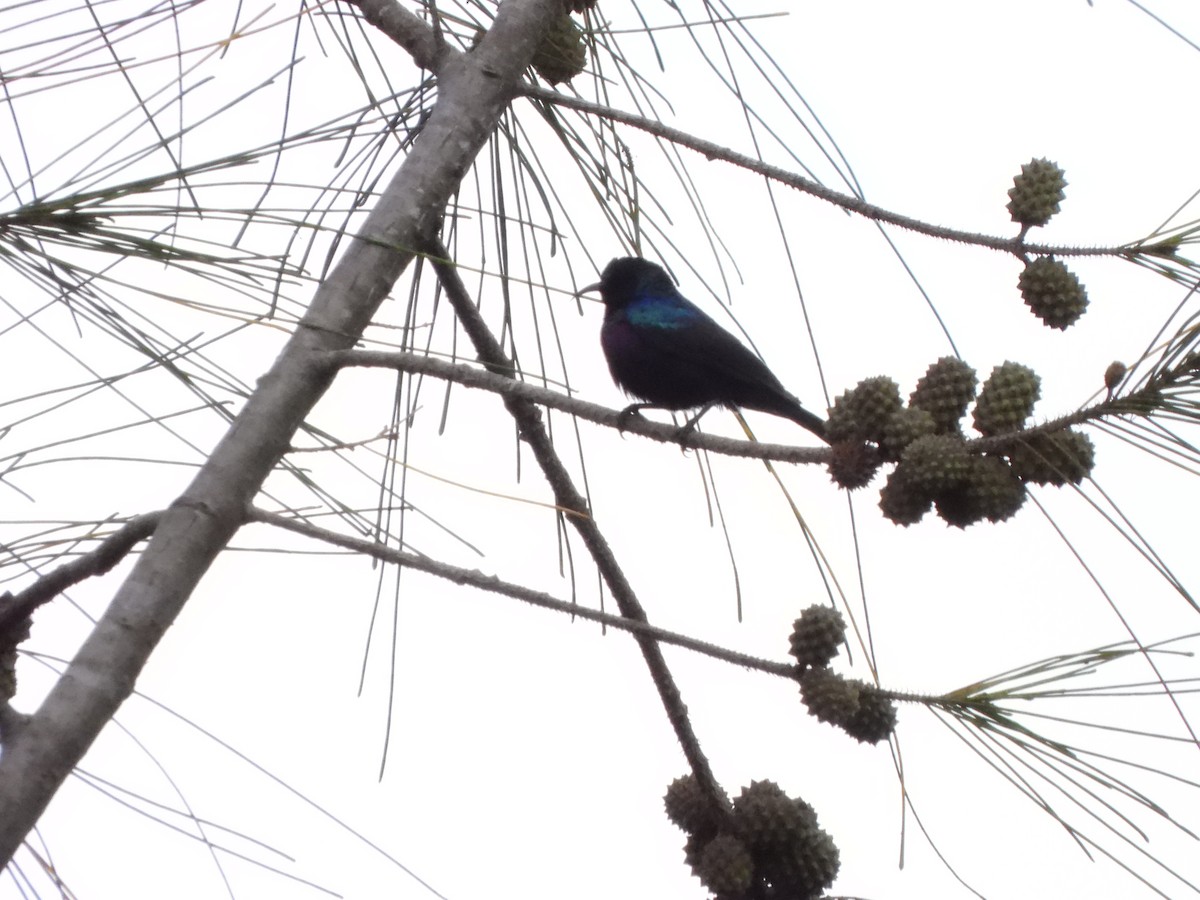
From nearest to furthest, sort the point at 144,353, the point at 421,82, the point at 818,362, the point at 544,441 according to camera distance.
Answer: the point at 144,353, the point at 818,362, the point at 544,441, the point at 421,82

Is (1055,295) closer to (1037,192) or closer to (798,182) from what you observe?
(1037,192)

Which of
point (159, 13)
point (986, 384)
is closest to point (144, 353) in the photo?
point (159, 13)

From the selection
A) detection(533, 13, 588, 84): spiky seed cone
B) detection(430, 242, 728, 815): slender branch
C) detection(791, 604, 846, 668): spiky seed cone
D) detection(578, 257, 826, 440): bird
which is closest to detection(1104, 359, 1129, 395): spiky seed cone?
detection(791, 604, 846, 668): spiky seed cone

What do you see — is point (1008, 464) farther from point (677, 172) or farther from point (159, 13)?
point (159, 13)

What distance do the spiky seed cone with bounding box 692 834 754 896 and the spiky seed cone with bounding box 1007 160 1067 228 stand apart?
88 cm

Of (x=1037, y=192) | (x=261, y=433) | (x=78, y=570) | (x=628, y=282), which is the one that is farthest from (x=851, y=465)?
(x=628, y=282)

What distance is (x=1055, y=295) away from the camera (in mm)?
1502

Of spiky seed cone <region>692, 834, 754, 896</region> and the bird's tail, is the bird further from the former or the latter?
spiky seed cone <region>692, 834, 754, 896</region>

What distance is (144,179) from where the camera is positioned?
5.18 feet

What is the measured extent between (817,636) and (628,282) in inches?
108

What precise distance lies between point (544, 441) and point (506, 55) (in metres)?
0.59

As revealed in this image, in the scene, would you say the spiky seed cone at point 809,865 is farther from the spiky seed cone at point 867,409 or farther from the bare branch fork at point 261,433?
the bare branch fork at point 261,433

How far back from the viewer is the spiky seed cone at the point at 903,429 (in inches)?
53.4

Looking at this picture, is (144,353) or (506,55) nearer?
(144,353)
